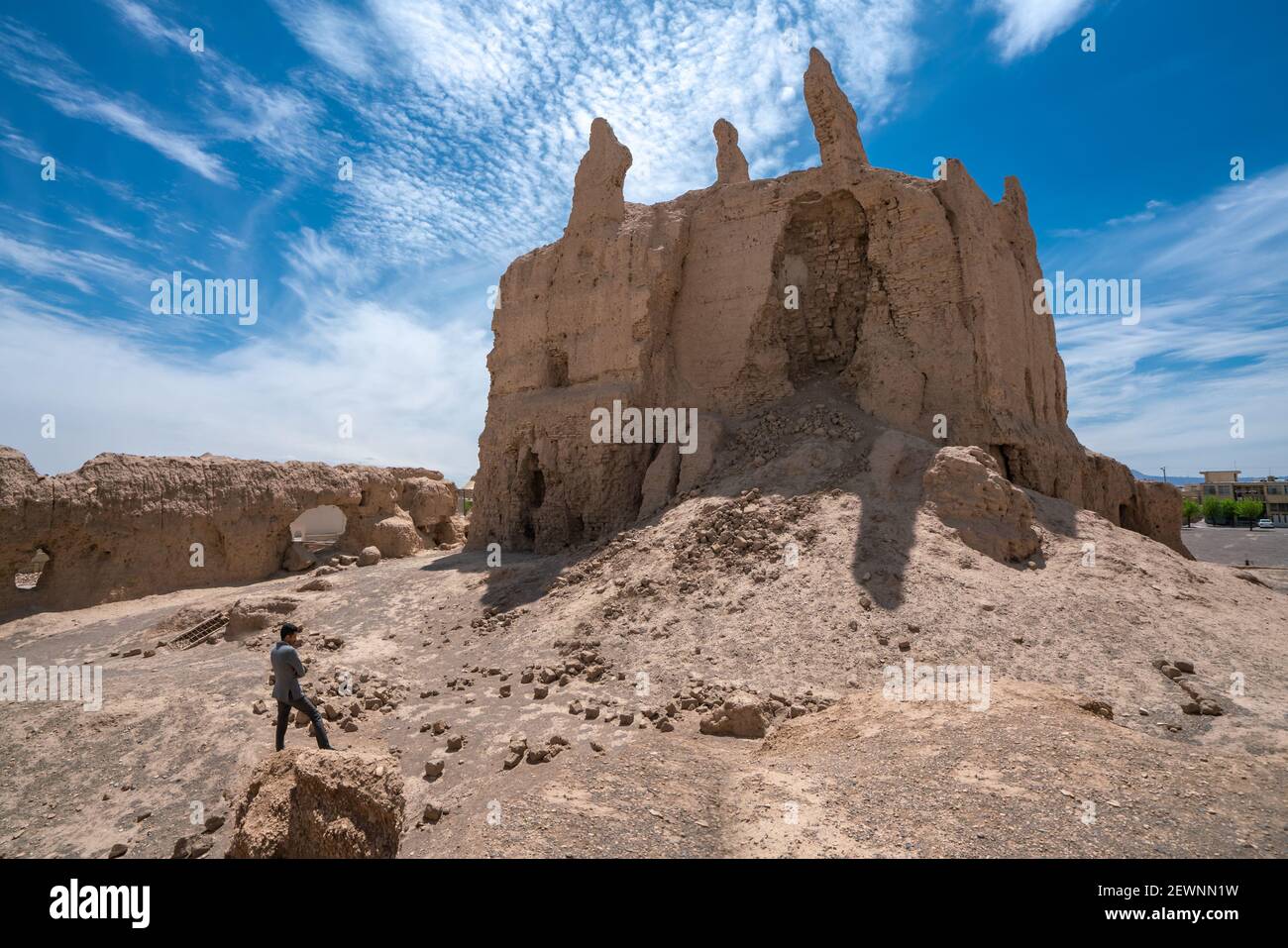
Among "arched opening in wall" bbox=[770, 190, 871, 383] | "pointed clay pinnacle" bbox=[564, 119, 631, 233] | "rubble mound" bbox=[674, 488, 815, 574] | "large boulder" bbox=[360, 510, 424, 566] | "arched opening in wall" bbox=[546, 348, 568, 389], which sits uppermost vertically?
"pointed clay pinnacle" bbox=[564, 119, 631, 233]

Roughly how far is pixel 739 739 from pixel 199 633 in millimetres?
10348

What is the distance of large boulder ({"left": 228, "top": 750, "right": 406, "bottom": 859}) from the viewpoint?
4125 millimetres

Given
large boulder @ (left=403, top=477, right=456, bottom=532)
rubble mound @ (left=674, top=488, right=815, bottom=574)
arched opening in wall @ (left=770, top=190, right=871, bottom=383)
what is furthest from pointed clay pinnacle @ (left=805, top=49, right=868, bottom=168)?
large boulder @ (left=403, top=477, right=456, bottom=532)

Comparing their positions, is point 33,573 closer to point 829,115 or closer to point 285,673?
point 285,673

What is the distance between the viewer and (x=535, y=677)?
8.82 meters

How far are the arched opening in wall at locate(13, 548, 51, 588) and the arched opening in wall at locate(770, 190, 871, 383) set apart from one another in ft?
51.7

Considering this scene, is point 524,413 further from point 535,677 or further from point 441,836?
point 441,836

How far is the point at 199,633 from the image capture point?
1220 centimetres

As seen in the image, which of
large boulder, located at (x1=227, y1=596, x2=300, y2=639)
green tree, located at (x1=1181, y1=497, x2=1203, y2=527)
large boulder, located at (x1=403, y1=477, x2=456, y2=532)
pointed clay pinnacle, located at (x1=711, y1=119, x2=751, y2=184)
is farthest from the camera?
green tree, located at (x1=1181, y1=497, x2=1203, y2=527)

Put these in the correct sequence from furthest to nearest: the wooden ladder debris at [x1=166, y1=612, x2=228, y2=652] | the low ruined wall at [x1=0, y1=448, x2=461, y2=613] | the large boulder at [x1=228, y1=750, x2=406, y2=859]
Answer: the low ruined wall at [x1=0, y1=448, x2=461, y2=613] < the wooden ladder debris at [x1=166, y1=612, x2=228, y2=652] < the large boulder at [x1=228, y1=750, x2=406, y2=859]

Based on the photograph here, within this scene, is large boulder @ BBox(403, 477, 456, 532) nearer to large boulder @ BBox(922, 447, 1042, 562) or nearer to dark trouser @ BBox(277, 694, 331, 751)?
dark trouser @ BBox(277, 694, 331, 751)

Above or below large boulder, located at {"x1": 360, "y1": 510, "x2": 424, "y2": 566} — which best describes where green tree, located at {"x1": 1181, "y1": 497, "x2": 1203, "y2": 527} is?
below

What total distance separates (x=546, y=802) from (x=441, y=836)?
91 cm

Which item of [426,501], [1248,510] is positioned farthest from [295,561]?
[1248,510]
